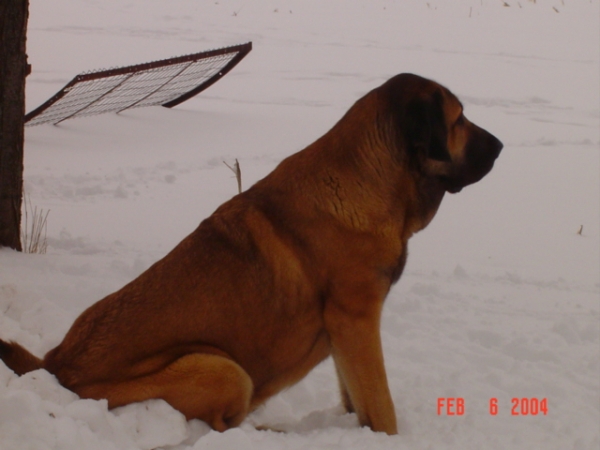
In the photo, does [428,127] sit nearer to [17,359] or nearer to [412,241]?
[17,359]

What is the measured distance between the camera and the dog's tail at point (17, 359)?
2824 millimetres

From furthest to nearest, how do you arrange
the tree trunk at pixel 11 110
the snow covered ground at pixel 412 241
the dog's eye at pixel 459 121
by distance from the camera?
the tree trunk at pixel 11 110, the snow covered ground at pixel 412 241, the dog's eye at pixel 459 121

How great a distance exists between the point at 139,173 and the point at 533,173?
4.68 meters

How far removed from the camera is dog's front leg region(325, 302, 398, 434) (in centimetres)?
295

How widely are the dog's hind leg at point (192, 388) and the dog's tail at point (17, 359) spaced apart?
0.96 ft

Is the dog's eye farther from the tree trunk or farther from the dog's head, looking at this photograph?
the tree trunk

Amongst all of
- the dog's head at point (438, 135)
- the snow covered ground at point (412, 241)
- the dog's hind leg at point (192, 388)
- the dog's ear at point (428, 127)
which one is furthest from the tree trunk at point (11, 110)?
the dog's ear at point (428, 127)

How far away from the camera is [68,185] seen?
7.15 metres

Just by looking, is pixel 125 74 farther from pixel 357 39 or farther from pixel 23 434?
pixel 357 39

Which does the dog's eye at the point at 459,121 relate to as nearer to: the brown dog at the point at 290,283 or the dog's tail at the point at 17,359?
the brown dog at the point at 290,283

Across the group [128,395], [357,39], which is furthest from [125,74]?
[357,39]

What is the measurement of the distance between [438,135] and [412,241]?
3.62m

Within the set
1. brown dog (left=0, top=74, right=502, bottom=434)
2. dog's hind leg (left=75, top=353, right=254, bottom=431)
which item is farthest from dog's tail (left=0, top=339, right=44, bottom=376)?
dog's hind leg (left=75, top=353, right=254, bottom=431)

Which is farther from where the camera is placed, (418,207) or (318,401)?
(318,401)
